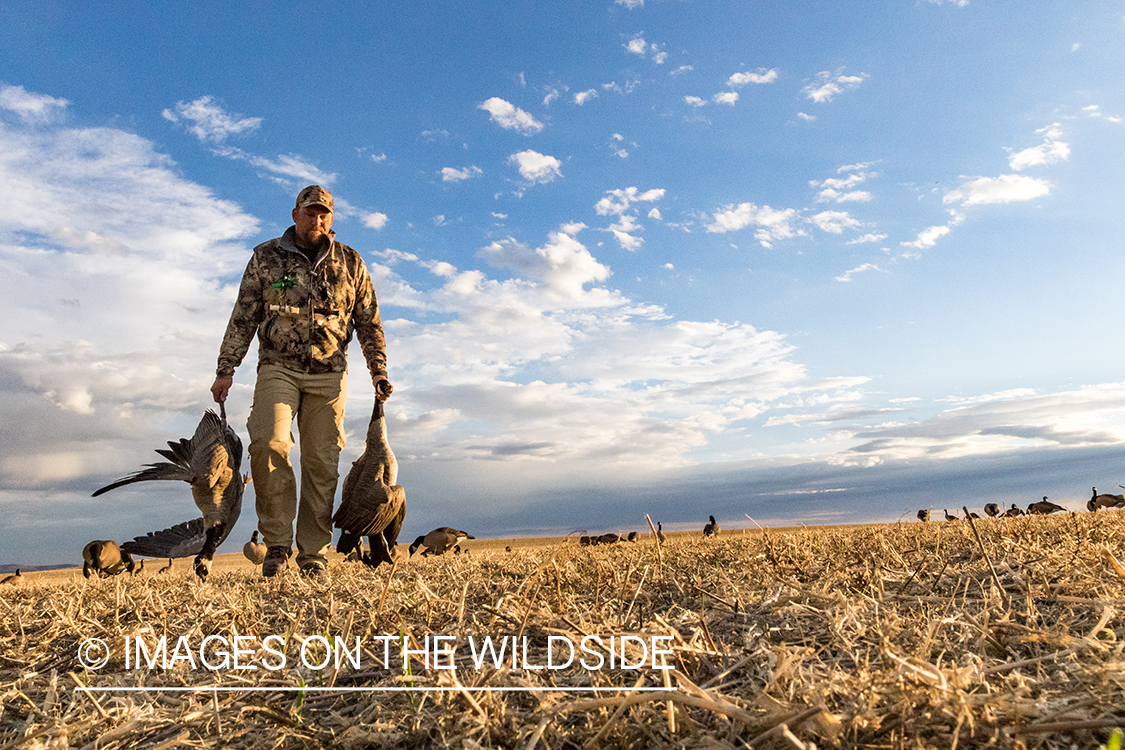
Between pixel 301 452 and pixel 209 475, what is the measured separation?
94cm

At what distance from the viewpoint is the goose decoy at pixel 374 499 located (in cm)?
637

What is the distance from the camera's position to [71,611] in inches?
130

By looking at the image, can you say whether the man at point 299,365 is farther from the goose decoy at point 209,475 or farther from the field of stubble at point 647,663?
the field of stubble at point 647,663

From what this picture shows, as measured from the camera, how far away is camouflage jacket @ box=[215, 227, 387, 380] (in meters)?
6.40

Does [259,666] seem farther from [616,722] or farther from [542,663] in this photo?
[616,722]

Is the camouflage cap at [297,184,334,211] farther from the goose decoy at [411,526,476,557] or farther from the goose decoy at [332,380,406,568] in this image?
the goose decoy at [411,526,476,557]

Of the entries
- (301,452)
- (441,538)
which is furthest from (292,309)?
(441,538)

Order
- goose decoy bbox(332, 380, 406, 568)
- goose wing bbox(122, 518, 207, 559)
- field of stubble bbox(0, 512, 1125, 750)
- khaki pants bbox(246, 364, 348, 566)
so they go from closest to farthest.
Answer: field of stubble bbox(0, 512, 1125, 750) < khaki pants bbox(246, 364, 348, 566) < goose decoy bbox(332, 380, 406, 568) < goose wing bbox(122, 518, 207, 559)

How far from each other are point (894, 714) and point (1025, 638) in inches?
27.6

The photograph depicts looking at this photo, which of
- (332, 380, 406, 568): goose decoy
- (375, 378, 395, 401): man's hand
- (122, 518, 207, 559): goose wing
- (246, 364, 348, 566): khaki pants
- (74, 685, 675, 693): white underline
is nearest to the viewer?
(74, 685, 675, 693): white underline

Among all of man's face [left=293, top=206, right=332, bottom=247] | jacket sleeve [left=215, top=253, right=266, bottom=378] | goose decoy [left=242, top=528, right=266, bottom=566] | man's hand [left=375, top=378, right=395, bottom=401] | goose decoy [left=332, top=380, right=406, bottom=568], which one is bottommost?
goose decoy [left=242, top=528, right=266, bottom=566]

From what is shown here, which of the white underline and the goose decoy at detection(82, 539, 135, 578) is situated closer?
the white underline

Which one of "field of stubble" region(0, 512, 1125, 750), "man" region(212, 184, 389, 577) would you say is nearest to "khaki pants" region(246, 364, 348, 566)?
"man" region(212, 184, 389, 577)

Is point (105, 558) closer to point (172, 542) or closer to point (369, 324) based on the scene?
point (172, 542)
